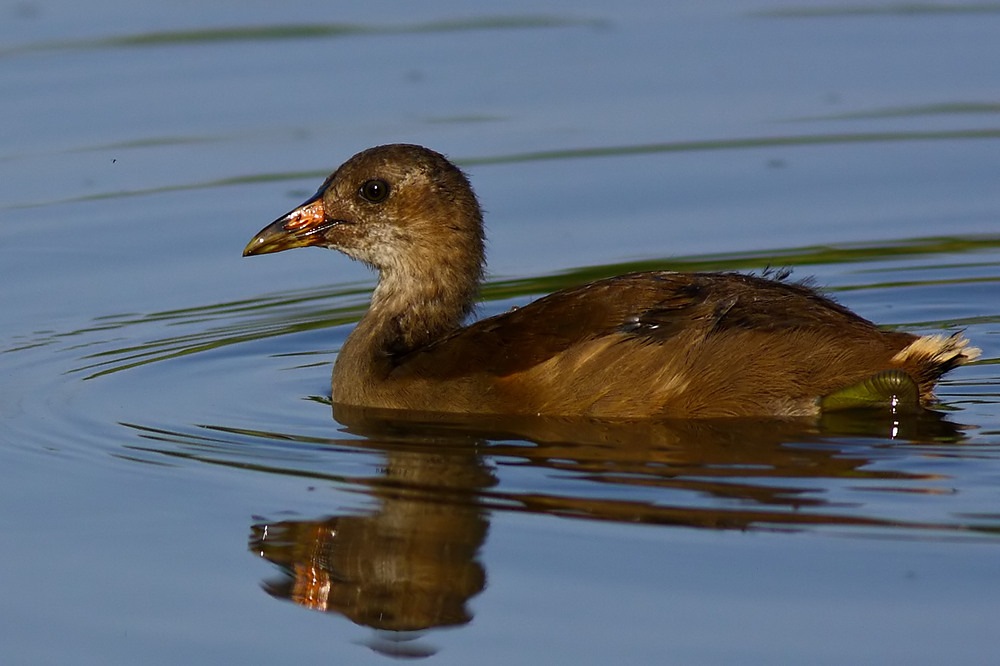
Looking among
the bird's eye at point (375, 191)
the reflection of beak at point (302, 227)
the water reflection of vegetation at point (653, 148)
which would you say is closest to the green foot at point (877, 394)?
the bird's eye at point (375, 191)

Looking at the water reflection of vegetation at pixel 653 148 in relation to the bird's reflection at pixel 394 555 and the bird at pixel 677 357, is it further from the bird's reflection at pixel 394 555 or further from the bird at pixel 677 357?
the bird's reflection at pixel 394 555

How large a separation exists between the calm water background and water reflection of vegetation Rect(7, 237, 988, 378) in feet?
0.09

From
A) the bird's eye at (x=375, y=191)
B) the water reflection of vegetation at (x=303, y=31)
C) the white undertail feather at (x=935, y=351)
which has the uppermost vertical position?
the water reflection of vegetation at (x=303, y=31)

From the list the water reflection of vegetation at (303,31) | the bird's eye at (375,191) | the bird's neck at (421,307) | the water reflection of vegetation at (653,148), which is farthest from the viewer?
the water reflection of vegetation at (303,31)

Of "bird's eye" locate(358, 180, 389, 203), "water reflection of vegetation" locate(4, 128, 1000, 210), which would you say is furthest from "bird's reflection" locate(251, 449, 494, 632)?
"water reflection of vegetation" locate(4, 128, 1000, 210)

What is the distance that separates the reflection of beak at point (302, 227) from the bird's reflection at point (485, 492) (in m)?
1.23

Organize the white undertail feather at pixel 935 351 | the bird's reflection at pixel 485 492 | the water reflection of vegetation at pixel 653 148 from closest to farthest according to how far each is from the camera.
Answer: the bird's reflection at pixel 485 492
the white undertail feather at pixel 935 351
the water reflection of vegetation at pixel 653 148

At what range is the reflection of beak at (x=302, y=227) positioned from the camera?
968cm

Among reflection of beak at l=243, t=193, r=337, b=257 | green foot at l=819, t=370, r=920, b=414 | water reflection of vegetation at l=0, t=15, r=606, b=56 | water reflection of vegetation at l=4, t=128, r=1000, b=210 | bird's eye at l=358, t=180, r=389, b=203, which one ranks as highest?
water reflection of vegetation at l=0, t=15, r=606, b=56

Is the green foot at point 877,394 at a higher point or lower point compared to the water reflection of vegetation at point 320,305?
lower

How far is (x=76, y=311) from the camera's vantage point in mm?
10859

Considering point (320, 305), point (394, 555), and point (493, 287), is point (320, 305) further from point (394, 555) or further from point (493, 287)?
point (394, 555)

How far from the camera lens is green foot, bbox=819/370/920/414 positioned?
27.3ft

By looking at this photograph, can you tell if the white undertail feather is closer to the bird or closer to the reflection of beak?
the bird
